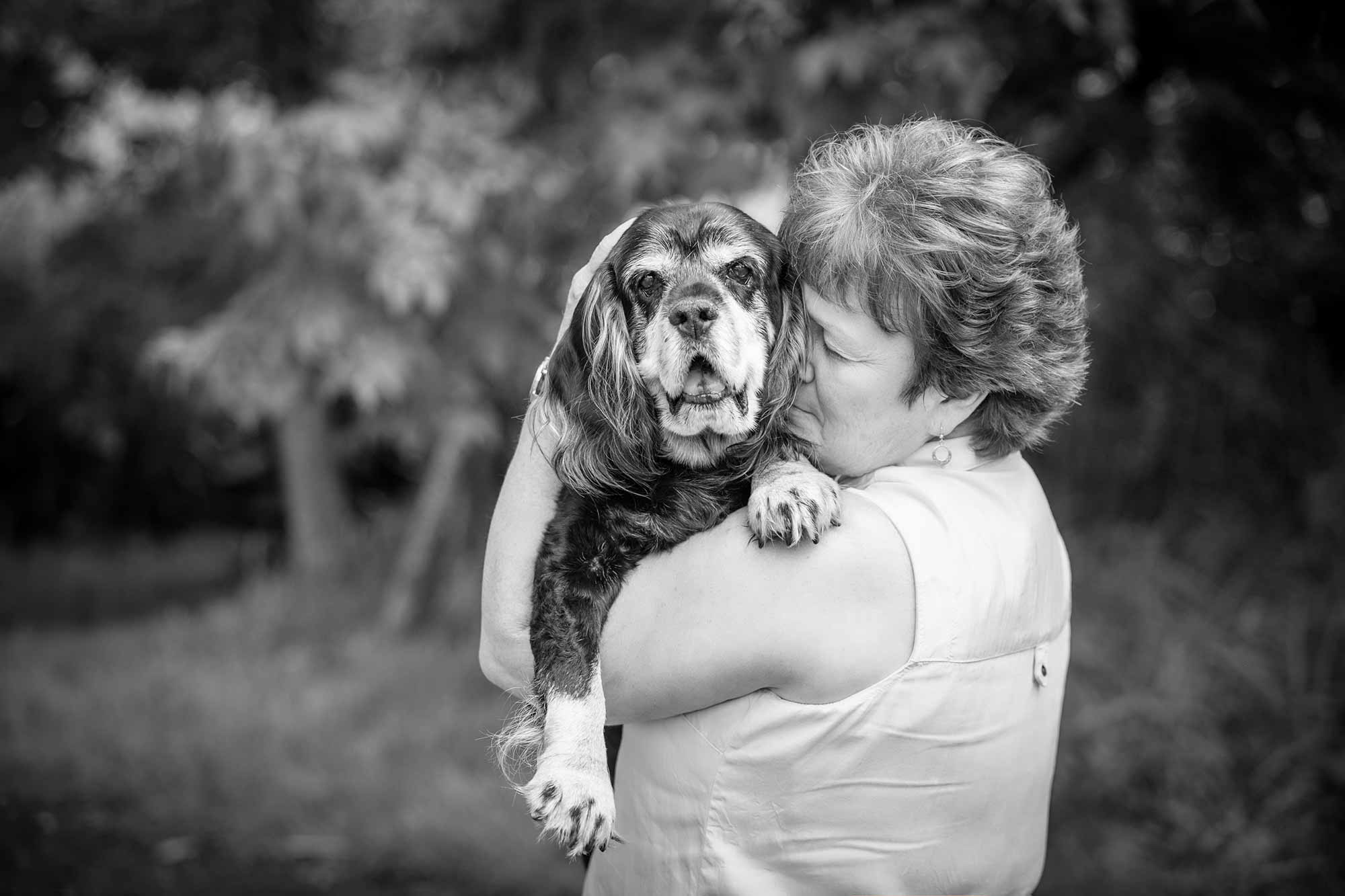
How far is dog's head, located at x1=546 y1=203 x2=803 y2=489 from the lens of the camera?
6.76 feet

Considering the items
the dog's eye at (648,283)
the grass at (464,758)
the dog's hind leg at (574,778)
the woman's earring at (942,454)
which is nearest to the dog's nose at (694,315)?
the dog's eye at (648,283)

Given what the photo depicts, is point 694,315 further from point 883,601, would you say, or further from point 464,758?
point 464,758

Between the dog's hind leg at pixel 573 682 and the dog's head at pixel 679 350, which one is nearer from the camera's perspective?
the dog's hind leg at pixel 573 682

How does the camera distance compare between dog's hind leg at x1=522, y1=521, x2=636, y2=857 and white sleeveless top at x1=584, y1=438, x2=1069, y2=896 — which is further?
dog's hind leg at x1=522, y1=521, x2=636, y2=857

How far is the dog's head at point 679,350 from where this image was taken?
2.06 m

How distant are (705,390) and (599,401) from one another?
0.71 feet

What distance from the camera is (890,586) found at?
1.67m

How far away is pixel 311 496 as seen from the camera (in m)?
6.65

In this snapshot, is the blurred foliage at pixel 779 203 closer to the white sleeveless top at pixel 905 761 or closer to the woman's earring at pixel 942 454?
the woman's earring at pixel 942 454

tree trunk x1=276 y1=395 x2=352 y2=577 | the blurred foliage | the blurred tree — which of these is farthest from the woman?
tree trunk x1=276 y1=395 x2=352 y2=577

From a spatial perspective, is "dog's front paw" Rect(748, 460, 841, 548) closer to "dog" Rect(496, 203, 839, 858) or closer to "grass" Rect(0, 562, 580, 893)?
"dog" Rect(496, 203, 839, 858)

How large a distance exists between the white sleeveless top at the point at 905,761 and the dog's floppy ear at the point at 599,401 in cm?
51

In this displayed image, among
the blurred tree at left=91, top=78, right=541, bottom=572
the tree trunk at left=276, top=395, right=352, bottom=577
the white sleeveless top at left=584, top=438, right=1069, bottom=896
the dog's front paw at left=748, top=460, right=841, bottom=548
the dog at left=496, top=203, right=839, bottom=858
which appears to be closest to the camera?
the white sleeveless top at left=584, top=438, right=1069, bottom=896

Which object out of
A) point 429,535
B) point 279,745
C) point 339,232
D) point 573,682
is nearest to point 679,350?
point 573,682
